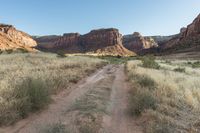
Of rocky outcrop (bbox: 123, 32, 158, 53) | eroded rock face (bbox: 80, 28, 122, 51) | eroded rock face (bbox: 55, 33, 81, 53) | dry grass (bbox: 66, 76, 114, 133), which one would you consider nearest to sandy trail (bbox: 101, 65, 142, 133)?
dry grass (bbox: 66, 76, 114, 133)

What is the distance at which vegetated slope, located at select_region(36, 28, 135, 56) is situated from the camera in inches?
6230

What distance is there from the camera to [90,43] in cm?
16812

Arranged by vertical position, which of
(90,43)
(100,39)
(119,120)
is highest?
(100,39)

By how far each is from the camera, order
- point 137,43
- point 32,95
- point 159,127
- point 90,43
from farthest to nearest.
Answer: point 137,43, point 90,43, point 32,95, point 159,127

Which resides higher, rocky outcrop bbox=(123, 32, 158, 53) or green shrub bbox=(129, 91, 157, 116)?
rocky outcrop bbox=(123, 32, 158, 53)

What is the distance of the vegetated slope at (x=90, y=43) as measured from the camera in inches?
6230

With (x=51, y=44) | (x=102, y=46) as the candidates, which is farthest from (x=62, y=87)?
(x=51, y=44)

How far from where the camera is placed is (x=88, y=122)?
22.3ft

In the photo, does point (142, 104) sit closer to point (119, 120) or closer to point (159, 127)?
point (119, 120)

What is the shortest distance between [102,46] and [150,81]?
151457 mm

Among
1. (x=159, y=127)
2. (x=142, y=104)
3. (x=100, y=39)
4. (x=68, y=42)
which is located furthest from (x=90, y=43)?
(x=159, y=127)

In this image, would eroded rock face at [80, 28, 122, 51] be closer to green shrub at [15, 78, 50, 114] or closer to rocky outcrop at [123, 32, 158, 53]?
rocky outcrop at [123, 32, 158, 53]

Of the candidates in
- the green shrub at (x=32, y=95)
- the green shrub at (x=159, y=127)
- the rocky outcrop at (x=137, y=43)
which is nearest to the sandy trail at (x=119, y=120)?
the green shrub at (x=159, y=127)

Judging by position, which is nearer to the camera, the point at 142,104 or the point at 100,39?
the point at 142,104
